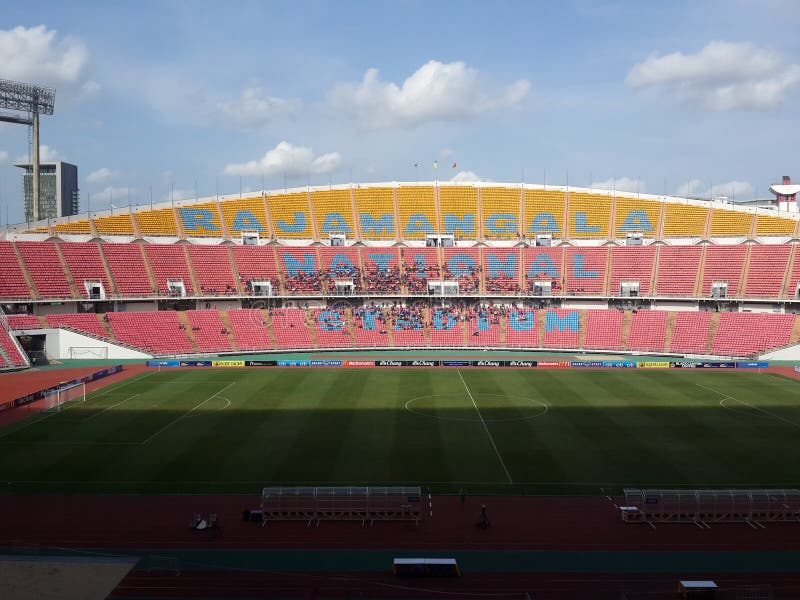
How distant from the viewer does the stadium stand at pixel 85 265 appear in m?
65.5

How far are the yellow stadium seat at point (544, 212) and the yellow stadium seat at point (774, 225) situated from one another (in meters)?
22.4

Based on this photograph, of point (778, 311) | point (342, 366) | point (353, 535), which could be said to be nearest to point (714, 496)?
point (353, 535)

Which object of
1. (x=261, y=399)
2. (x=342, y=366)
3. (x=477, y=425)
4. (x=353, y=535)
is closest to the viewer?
(x=353, y=535)

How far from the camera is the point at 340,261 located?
76250 millimetres

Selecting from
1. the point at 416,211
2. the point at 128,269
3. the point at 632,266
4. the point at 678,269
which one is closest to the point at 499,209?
the point at 416,211

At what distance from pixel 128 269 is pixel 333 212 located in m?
27.2

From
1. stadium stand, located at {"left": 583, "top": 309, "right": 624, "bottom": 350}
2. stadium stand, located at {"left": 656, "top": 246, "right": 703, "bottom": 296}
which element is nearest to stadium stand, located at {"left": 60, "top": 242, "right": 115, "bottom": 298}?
stadium stand, located at {"left": 583, "top": 309, "right": 624, "bottom": 350}

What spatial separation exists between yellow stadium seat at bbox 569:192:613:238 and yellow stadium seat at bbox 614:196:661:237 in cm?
136

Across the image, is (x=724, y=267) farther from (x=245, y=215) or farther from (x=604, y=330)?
(x=245, y=215)

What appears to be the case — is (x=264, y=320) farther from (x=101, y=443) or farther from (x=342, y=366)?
(x=101, y=443)

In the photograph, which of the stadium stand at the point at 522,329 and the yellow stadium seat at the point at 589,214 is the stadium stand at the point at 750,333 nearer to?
the stadium stand at the point at 522,329

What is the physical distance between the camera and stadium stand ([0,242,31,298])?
6122 cm

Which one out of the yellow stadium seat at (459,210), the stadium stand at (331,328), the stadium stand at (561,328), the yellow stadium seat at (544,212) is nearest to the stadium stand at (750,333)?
the stadium stand at (561,328)

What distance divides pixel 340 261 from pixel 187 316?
18.1m
